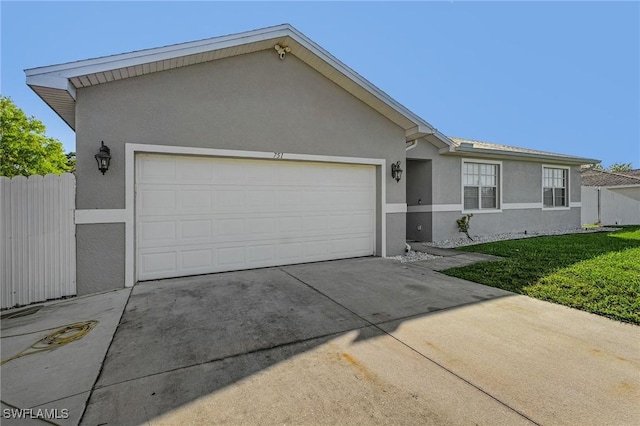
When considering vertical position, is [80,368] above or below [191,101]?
below

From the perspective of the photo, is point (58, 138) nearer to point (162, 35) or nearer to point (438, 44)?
point (162, 35)

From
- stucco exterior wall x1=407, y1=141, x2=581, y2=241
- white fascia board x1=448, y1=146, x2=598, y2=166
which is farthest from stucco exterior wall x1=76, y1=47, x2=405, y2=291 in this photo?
white fascia board x1=448, y1=146, x2=598, y2=166

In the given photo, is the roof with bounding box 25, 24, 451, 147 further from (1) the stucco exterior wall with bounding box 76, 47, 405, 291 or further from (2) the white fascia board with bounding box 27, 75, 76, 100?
(1) the stucco exterior wall with bounding box 76, 47, 405, 291

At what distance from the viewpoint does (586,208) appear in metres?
15.1

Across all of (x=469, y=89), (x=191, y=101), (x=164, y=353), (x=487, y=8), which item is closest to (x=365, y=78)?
(x=191, y=101)

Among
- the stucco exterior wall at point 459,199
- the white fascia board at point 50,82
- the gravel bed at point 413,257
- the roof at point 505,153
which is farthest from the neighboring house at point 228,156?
the roof at point 505,153

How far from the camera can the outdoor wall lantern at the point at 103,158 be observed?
486 centimetres

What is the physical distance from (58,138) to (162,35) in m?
22.4

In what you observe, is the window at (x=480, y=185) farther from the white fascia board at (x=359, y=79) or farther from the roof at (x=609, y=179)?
the roof at (x=609, y=179)

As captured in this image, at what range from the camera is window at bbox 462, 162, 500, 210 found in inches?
420

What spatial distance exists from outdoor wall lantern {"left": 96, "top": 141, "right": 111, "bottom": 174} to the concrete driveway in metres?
2.28

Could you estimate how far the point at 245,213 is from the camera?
6.29 m

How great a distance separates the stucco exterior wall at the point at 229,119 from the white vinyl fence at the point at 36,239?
20 centimetres

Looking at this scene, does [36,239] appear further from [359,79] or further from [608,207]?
[608,207]
